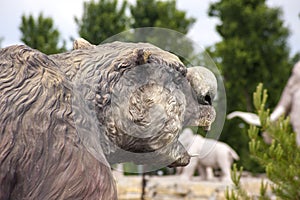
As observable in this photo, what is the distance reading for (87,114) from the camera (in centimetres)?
121

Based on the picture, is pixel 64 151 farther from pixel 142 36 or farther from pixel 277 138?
pixel 277 138

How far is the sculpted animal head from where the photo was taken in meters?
1.22

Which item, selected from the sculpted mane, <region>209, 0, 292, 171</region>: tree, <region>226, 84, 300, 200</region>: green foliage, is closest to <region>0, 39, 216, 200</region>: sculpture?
the sculpted mane

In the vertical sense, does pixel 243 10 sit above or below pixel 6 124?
above

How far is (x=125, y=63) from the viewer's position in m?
1.24

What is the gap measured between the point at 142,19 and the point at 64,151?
399 inches

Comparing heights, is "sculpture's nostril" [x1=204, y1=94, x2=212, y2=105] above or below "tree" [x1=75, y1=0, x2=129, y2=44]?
below

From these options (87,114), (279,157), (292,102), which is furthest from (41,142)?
(292,102)

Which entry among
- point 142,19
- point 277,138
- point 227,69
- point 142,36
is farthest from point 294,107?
point 227,69

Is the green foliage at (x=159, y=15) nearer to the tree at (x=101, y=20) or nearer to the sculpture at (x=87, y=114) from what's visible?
the tree at (x=101, y=20)

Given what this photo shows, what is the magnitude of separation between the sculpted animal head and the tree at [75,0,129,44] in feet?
31.5

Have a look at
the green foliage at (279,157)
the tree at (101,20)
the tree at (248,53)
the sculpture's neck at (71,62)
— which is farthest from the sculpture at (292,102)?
the tree at (248,53)

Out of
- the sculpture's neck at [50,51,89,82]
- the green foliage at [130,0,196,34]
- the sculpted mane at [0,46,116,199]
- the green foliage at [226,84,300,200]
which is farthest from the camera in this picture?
the green foliage at [130,0,196,34]

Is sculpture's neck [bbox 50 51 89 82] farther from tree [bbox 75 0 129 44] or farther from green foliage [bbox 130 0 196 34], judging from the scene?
tree [bbox 75 0 129 44]
